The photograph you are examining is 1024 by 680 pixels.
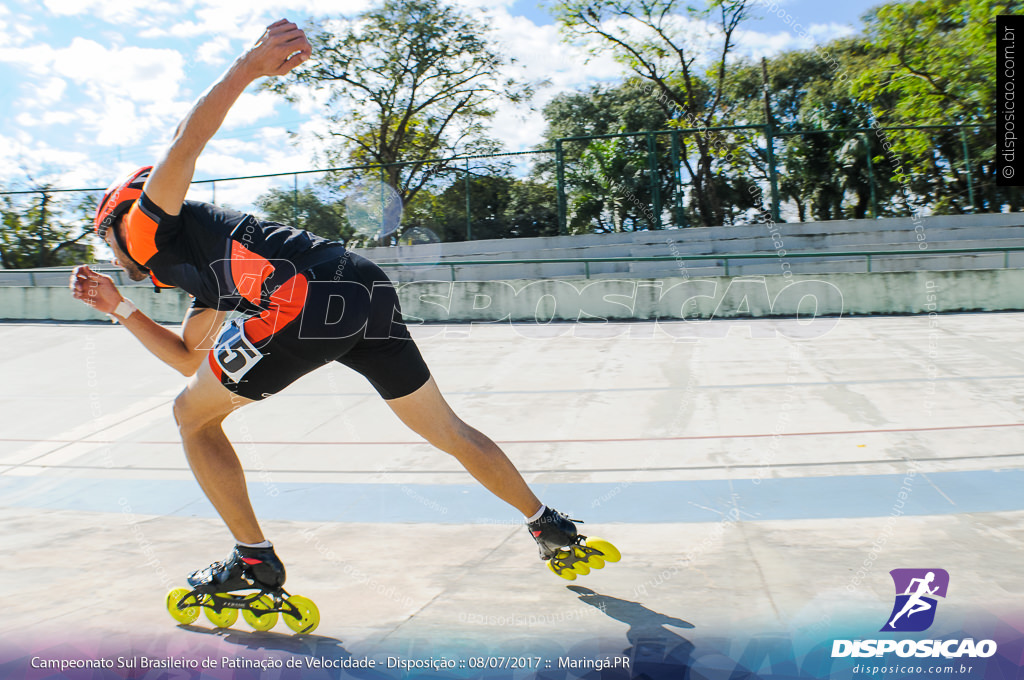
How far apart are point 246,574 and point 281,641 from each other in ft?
0.86

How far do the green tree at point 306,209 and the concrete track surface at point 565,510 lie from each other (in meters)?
9.15

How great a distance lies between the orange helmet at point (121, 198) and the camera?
221cm

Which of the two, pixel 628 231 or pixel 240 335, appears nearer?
pixel 240 335

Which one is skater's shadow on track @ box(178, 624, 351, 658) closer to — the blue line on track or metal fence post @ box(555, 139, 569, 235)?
the blue line on track

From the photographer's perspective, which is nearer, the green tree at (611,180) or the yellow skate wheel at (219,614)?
the yellow skate wheel at (219,614)

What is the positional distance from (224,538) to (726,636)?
2.43 m

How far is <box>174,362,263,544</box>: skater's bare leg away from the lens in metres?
2.26

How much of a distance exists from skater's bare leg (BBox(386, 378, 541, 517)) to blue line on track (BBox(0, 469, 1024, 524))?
1.02 m

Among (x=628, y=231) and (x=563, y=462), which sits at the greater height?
(x=628, y=231)

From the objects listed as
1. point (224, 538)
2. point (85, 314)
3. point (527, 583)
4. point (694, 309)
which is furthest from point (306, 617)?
point (85, 314)

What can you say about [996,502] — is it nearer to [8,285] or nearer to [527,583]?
[527,583]

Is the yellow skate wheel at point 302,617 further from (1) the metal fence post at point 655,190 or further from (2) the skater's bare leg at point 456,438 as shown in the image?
(1) the metal fence post at point 655,190

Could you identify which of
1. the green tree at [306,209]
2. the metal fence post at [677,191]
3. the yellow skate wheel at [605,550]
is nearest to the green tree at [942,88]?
the metal fence post at [677,191]

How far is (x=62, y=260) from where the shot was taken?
16.7 metres
